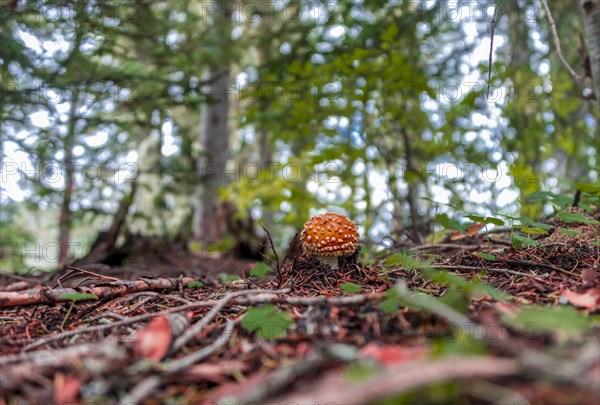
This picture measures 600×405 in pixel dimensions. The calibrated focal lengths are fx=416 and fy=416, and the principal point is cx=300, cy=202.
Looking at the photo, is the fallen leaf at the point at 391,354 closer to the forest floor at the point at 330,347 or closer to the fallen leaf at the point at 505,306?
the forest floor at the point at 330,347

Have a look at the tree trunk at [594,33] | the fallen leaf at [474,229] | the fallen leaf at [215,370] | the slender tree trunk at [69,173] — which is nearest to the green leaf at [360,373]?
the fallen leaf at [215,370]

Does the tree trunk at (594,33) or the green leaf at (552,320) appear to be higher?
the tree trunk at (594,33)

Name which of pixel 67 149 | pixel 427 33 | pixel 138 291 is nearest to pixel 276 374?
pixel 138 291

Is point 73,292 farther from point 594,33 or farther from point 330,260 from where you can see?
point 594,33

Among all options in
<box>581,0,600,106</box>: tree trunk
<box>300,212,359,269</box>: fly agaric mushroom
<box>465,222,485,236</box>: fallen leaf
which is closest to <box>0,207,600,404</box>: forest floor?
<box>300,212,359,269</box>: fly agaric mushroom

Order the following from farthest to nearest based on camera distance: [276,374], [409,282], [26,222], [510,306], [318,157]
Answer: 1. [26,222]
2. [318,157]
3. [409,282]
4. [510,306]
5. [276,374]

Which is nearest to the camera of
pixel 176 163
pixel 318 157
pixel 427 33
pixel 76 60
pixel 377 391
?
pixel 377 391

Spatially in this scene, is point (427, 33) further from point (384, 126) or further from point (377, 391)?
point (377, 391)
